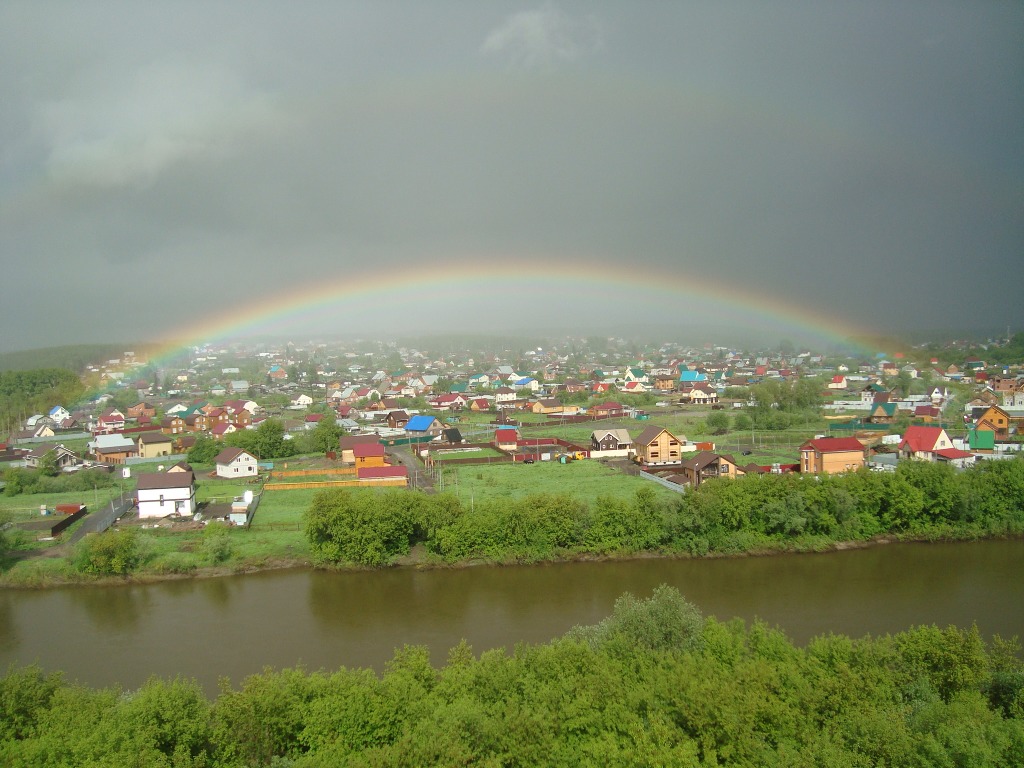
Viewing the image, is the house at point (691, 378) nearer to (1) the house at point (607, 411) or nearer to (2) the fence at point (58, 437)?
(1) the house at point (607, 411)

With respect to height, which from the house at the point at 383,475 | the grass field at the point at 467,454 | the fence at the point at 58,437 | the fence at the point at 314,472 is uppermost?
the house at the point at 383,475

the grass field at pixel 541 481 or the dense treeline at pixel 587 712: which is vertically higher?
the dense treeline at pixel 587 712

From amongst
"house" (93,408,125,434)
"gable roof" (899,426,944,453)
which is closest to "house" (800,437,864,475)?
"gable roof" (899,426,944,453)

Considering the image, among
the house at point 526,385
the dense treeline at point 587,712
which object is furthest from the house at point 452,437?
the house at point 526,385

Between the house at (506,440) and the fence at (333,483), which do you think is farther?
the house at (506,440)

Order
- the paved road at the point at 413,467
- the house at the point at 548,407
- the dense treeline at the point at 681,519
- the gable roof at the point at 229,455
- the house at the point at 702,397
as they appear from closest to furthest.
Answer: the dense treeline at the point at 681,519
the paved road at the point at 413,467
the gable roof at the point at 229,455
the house at the point at 548,407
the house at the point at 702,397

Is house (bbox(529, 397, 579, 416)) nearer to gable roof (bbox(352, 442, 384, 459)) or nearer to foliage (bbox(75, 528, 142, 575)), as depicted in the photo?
gable roof (bbox(352, 442, 384, 459))

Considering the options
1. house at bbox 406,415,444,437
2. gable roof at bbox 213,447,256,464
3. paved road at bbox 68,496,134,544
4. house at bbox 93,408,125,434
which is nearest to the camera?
paved road at bbox 68,496,134,544

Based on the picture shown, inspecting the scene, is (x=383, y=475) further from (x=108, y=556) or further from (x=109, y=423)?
(x=109, y=423)
